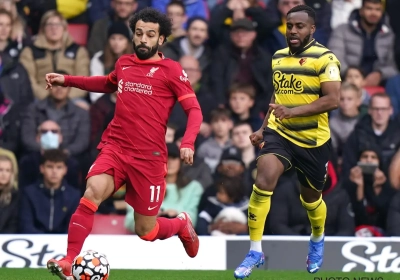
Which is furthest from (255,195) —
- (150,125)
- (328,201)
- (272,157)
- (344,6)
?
(344,6)

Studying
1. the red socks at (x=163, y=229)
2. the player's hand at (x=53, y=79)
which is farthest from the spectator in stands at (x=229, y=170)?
the player's hand at (x=53, y=79)

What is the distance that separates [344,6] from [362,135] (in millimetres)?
1944

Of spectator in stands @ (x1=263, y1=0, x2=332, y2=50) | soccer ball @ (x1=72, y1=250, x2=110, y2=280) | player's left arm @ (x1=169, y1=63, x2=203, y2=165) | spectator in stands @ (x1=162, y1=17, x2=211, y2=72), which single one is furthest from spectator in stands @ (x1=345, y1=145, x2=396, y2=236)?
soccer ball @ (x1=72, y1=250, x2=110, y2=280)

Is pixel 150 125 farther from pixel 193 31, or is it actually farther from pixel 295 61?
pixel 193 31

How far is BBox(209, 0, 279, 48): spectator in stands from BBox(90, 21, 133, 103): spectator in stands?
3.81ft

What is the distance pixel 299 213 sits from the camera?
12.3 m

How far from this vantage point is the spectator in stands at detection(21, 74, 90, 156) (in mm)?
13023

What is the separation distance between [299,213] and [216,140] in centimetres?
155

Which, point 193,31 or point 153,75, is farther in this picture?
point 193,31

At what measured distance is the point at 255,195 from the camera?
A: 30.1 ft

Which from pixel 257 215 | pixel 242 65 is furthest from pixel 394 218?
pixel 257 215

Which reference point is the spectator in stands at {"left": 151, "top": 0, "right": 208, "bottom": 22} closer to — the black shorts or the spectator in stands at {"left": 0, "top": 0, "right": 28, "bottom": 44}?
the spectator in stands at {"left": 0, "top": 0, "right": 28, "bottom": 44}

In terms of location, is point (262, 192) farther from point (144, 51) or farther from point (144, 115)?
point (144, 51)

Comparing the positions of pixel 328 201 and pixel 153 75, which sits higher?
pixel 153 75
